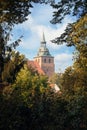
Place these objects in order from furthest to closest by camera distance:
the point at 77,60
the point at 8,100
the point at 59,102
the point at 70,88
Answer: the point at 70,88 → the point at 77,60 → the point at 59,102 → the point at 8,100

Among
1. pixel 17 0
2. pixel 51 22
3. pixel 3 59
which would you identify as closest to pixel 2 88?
pixel 3 59

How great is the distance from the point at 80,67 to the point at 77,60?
0.54 meters

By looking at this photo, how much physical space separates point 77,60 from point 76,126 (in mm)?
5196

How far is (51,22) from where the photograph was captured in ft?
Result: 77.5

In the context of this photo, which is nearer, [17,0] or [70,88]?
[17,0]

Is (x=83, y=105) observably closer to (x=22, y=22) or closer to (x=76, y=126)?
(x=76, y=126)

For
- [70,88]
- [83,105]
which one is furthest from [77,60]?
[70,88]

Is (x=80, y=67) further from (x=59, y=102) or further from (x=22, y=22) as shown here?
(x=22, y=22)

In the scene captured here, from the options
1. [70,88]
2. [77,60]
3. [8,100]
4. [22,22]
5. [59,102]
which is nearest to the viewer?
[22,22]

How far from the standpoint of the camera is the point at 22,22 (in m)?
21.2

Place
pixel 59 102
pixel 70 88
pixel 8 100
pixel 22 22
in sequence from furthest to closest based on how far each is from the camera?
pixel 70 88
pixel 59 102
pixel 8 100
pixel 22 22

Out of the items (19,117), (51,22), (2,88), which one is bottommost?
(2,88)

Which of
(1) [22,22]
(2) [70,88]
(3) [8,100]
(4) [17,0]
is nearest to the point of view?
(4) [17,0]

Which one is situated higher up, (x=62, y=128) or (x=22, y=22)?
(x=22, y=22)
